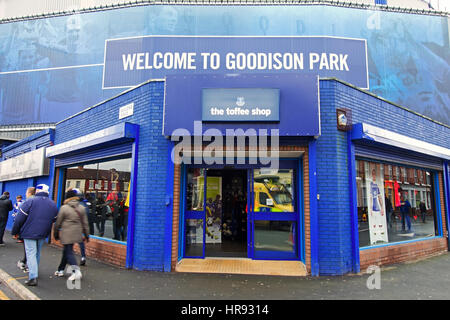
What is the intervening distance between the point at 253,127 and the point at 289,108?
34.3 inches

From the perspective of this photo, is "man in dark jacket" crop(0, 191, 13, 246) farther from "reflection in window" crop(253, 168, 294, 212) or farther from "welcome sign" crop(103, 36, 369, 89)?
"reflection in window" crop(253, 168, 294, 212)

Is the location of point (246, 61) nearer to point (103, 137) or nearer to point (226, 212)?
point (226, 212)

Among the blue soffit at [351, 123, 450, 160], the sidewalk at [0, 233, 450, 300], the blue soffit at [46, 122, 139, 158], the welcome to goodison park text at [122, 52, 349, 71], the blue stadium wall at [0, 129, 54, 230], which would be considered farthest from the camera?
the welcome to goodison park text at [122, 52, 349, 71]

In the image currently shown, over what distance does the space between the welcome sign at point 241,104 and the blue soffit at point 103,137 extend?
5.92 ft

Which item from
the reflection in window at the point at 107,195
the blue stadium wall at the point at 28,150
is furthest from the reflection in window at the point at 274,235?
the blue stadium wall at the point at 28,150

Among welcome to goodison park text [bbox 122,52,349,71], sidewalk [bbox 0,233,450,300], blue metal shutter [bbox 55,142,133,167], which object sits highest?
welcome to goodison park text [bbox 122,52,349,71]

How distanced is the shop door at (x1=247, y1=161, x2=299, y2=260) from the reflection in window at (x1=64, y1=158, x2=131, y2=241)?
315 centimetres

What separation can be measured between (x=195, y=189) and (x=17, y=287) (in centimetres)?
382

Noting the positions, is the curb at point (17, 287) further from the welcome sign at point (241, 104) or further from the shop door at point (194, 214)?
the welcome sign at point (241, 104)

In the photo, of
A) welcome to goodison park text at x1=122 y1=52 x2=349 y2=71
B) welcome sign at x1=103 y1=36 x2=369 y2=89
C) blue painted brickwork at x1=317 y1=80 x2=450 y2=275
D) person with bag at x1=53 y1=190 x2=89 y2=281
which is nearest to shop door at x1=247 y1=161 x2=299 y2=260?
blue painted brickwork at x1=317 y1=80 x2=450 y2=275

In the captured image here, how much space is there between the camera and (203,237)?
660 cm

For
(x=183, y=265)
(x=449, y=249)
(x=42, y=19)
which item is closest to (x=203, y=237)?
(x=183, y=265)

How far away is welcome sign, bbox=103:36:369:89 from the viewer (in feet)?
40.5

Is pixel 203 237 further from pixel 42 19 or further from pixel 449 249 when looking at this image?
pixel 42 19
